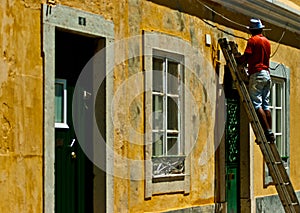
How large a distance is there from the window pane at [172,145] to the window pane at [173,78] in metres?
0.65

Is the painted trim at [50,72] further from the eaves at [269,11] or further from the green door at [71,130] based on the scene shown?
the eaves at [269,11]

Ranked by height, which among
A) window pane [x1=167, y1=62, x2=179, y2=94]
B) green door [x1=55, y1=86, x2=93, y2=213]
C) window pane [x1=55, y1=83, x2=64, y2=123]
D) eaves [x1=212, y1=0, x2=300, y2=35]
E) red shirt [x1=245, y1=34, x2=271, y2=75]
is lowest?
green door [x1=55, y1=86, x2=93, y2=213]

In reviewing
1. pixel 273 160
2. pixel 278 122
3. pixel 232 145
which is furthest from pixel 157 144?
pixel 278 122

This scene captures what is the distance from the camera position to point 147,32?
32.3ft

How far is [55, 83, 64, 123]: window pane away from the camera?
846 cm

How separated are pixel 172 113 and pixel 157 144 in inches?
25.8

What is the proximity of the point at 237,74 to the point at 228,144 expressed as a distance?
141cm

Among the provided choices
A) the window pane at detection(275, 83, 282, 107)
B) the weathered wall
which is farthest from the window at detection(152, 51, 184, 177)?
the window pane at detection(275, 83, 282, 107)

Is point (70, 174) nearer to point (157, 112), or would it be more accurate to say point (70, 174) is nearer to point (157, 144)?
point (157, 144)

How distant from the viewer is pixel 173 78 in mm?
10578

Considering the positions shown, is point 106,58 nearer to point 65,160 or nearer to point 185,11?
point 65,160

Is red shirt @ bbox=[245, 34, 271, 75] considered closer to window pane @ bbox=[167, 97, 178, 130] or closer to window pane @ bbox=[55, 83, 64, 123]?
window pane @ bbox=[167, 97, 178, 130]

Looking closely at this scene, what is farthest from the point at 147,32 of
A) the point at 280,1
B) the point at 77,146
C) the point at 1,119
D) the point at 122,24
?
the point at 280,1

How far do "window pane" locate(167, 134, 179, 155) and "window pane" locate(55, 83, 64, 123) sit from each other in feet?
7.50
